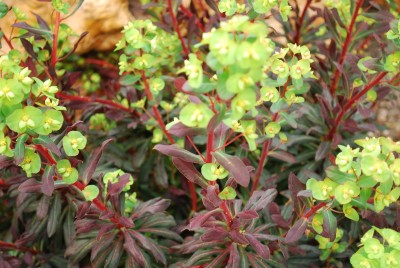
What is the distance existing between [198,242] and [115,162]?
2.82 ft

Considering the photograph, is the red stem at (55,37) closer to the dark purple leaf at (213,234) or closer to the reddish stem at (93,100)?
the reddish stem at (93,100)

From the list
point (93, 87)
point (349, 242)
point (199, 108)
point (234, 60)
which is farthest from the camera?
point (93, 87)

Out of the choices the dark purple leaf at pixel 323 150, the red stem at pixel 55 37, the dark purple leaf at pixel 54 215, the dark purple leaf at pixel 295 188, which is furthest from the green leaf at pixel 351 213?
the red stem at pixel 55 37

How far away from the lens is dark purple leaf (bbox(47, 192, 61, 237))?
6.96ft

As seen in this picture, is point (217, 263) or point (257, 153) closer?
point (217, 263)

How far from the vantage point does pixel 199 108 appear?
1.25 meters

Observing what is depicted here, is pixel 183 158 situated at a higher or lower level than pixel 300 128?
higher

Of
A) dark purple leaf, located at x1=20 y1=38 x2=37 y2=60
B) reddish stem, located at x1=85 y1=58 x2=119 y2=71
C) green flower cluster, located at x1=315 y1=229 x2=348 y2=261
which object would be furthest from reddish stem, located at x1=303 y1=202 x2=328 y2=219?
reddish stem, located at x1=85 y1=58 x2=119 y2=71

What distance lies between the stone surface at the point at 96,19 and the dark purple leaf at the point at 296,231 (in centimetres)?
189

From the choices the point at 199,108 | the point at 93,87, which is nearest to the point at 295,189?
the point at 199,108

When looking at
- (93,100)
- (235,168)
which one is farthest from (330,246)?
(93,100)

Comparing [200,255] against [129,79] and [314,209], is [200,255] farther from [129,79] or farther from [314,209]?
[129,79]

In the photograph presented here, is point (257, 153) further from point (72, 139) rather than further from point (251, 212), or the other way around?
point (72, 139)

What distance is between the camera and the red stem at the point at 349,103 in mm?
2065
